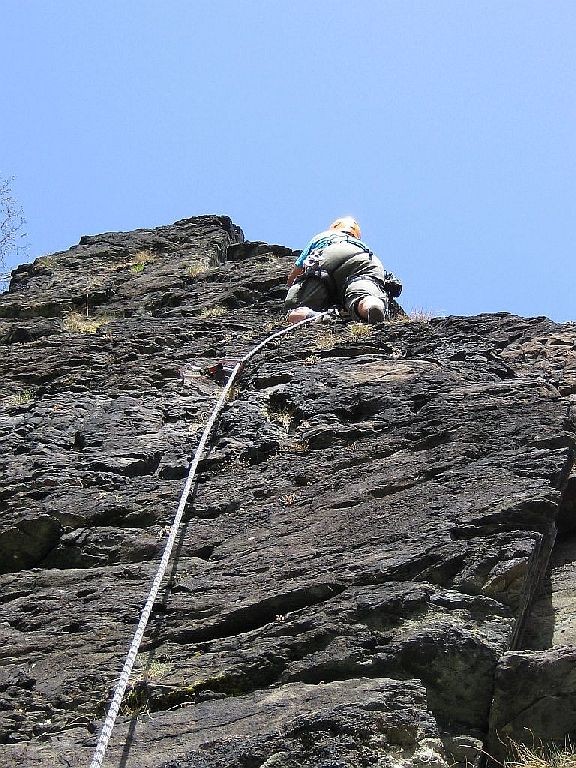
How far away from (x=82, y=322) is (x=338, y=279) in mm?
3061

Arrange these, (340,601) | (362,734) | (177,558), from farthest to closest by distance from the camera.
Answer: (177,558), (340,601), (362,734)

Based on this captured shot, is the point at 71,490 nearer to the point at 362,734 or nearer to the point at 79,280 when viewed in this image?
the point at 362,734

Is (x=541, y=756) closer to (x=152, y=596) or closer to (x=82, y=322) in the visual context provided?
(x=152, y=596)

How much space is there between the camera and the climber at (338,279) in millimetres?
10602

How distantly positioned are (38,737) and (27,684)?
45cm

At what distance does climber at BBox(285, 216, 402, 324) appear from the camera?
1060cm

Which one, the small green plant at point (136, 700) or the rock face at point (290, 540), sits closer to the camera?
the rock face at point (290, 540)

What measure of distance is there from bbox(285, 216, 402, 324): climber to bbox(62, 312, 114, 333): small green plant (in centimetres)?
220

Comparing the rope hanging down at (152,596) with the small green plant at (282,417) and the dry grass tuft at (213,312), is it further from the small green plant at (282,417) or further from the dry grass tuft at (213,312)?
the dry grass tuft at (213,312)

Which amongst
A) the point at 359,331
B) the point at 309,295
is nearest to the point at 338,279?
the point at 309,295

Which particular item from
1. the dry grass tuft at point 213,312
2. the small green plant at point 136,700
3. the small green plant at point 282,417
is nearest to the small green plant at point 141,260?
the dry grass tuft at point 213,312

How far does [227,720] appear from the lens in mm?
4934

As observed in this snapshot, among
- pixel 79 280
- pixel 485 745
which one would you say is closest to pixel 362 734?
pixel 485 745

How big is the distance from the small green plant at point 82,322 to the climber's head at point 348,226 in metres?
3.18
